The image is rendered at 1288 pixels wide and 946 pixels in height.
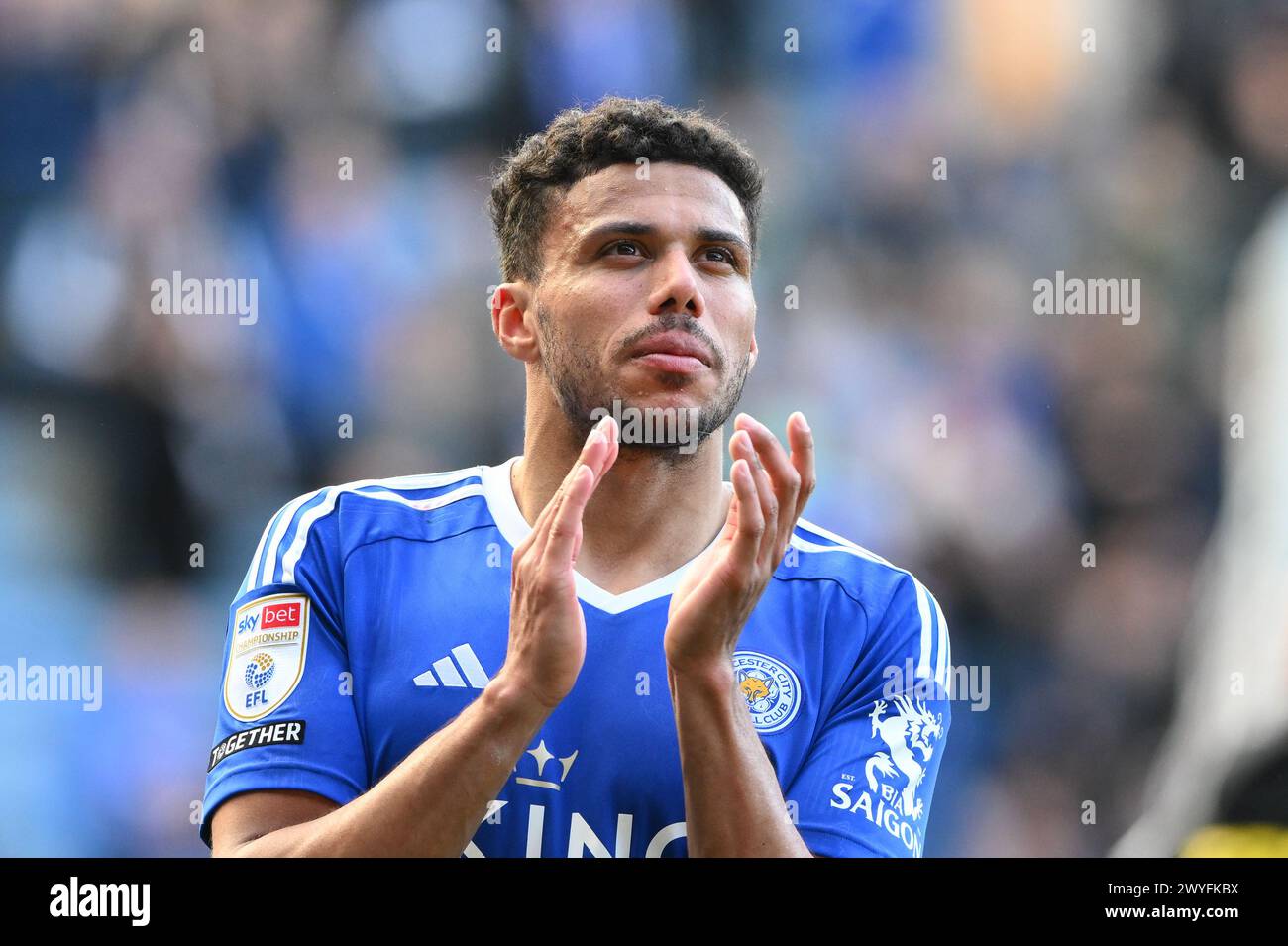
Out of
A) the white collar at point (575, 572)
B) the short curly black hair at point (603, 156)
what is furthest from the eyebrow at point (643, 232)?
the white collar at point (575, 572)

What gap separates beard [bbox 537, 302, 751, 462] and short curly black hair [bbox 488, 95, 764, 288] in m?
0.25

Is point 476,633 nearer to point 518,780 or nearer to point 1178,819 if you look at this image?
point 518,780

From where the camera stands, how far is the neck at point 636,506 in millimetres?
3039

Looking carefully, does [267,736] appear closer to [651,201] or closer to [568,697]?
[568,697]

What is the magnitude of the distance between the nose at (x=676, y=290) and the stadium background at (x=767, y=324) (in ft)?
6.13

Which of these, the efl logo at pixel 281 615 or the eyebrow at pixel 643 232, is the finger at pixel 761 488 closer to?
the eyebrow at pixel 643 232

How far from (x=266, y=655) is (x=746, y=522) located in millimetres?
1101

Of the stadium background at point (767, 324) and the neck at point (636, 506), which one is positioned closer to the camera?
the neck at point (636, 506)

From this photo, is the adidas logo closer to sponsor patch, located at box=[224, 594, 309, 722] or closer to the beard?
sponsor patch, located at box=[224, 594, 309, 722]

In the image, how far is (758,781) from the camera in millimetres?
2582

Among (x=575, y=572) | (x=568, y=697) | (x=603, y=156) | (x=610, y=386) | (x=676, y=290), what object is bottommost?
(x=568, y=697)

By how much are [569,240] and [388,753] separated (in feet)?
3.95

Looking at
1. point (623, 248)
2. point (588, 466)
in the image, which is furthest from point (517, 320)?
point (588, 466)

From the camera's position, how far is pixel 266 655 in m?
2.89
